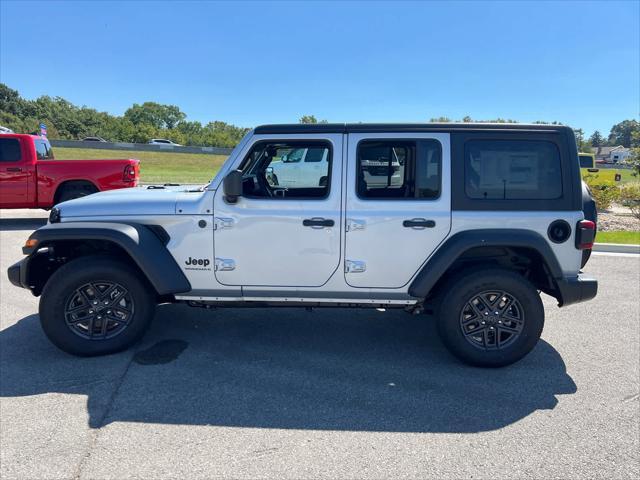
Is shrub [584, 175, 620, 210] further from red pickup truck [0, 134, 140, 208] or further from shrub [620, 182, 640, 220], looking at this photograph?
red pickup truck [0, 134, 140, 208]

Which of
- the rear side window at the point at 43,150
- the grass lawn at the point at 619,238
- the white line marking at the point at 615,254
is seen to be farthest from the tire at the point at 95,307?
the grass lawn at the point at 619,238

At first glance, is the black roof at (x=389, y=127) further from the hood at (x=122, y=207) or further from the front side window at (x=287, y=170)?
the hood at (x=122, y=207)

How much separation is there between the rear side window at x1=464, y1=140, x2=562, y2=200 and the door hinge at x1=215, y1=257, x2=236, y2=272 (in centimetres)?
203

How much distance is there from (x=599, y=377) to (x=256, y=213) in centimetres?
309

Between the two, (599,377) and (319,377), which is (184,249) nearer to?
(319,377)

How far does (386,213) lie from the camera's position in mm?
3547

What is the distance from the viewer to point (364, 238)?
3.58 metres

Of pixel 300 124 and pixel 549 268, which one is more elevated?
pixel 300 124

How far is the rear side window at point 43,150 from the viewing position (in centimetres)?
968

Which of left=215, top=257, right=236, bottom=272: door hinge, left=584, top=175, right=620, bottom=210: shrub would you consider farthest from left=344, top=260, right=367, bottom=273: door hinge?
left=584, top=175, right=620, bottom=210: shrub

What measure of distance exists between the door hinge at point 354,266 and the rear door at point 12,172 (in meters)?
8.77

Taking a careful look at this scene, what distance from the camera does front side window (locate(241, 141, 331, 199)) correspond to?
3.70 m

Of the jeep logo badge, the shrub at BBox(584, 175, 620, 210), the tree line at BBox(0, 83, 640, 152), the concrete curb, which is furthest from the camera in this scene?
the tree line at BBox(0, 83, 640, 152)

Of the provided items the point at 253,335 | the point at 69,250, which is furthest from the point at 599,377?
the point at 69,250
